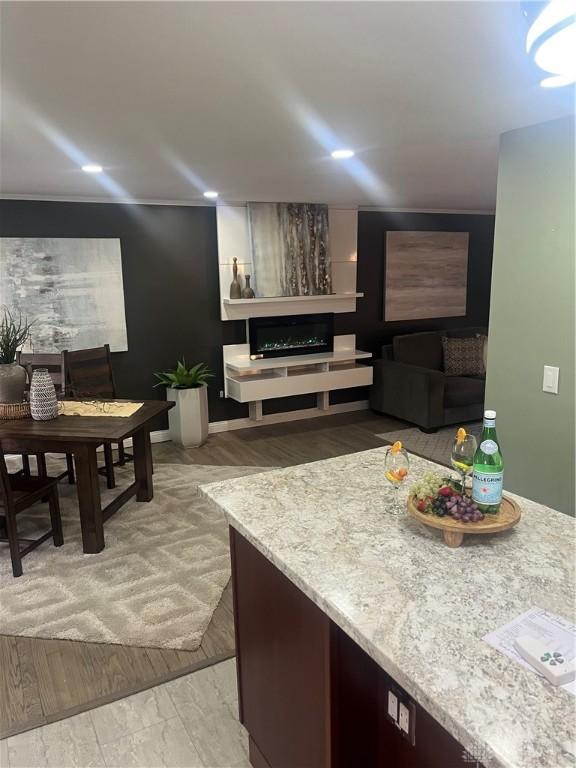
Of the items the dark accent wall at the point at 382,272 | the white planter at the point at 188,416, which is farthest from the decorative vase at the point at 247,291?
the dark accent wall at the point at 382,272

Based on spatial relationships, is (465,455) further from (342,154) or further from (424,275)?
(424,275)

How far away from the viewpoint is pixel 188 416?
17.2 ft

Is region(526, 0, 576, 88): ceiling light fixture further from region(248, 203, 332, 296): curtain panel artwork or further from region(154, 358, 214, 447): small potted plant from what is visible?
region(248, 203, 332, 296): curtain panel artwork

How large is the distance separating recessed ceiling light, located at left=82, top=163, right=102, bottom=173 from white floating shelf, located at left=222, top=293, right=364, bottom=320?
202cm

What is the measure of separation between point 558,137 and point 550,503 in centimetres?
174

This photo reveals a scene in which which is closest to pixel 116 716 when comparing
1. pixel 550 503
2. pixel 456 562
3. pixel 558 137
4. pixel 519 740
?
pixel 456 562

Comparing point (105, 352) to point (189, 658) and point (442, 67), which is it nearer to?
point (189, 658)

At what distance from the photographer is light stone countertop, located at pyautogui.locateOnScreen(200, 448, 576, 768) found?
920 mm

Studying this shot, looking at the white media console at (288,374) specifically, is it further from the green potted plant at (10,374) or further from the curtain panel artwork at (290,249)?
the green potted plant at (10,374)

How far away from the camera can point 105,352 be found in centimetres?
445

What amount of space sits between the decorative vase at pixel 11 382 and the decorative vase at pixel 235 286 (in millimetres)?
2393

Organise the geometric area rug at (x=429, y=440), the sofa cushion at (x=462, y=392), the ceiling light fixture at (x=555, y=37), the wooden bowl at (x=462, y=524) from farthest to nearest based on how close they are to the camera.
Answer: the sofa cushion at (x=462, y=392) < the geometric area rug at (x=429, y=440) < the wooden bowl at (x=462, y=524) < the ceiling light fixture at (x=555, y=37)

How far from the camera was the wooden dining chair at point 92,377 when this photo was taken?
13.8 ft

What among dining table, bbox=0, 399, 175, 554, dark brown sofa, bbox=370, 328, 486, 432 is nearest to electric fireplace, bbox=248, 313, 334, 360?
dark brown sofa, bbox=370, 328, 486, 432
